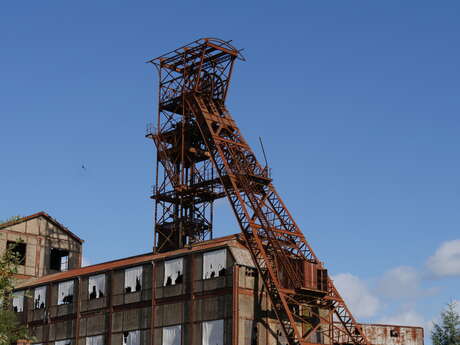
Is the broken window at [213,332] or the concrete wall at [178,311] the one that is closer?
the broken window at [213,332]

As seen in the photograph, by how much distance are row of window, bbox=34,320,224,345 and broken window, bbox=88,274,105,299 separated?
2.97 metres

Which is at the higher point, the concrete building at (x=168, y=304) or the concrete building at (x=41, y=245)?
the concrete building at (x=41, y=245)

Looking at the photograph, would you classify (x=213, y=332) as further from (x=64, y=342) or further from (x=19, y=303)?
(x=19, y=303)

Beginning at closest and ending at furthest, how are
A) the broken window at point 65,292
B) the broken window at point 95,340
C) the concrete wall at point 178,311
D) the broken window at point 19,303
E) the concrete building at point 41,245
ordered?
the concrete wall at point 178,311, the broken window at point 95,340, the broken window at point 65,292, the broken window at point 19,303, the concrete building at point 41,245

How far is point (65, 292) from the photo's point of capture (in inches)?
2317

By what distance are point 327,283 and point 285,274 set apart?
3183 mm

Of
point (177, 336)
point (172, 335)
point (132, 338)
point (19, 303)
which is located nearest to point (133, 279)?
point (132, 338)

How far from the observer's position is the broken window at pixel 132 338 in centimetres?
5231

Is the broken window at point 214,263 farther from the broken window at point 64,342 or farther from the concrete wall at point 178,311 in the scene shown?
the broken window at point 64,342

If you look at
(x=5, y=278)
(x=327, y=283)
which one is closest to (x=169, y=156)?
(x=327, y=283)

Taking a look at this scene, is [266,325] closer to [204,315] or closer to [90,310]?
[204,315]

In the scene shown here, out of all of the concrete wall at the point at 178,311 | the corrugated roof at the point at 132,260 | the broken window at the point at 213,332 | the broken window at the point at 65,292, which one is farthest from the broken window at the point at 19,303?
the broken window at the point at 213,332

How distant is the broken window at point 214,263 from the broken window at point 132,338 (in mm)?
7212

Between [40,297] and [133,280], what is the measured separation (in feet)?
38.0
